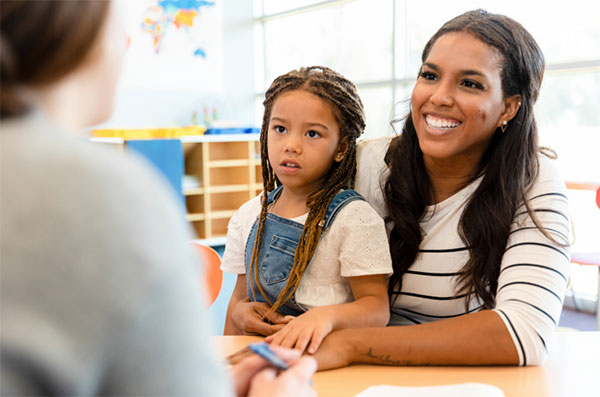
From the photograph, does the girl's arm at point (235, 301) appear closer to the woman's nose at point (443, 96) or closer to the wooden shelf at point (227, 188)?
the woman's nose at point (443, 96)

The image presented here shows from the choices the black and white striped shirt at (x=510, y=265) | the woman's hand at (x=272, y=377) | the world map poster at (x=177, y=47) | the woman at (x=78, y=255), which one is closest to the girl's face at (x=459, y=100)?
the black and white striped shirt at (x=510, y=265)

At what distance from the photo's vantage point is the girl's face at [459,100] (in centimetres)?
138

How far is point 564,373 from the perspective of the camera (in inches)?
42.2

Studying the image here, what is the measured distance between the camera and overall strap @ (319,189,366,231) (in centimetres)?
141

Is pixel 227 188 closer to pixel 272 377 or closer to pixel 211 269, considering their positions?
pixel 211 269

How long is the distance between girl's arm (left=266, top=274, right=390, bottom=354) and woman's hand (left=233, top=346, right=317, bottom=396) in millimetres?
413

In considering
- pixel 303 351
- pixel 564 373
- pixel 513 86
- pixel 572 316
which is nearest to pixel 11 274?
pixel 303 351

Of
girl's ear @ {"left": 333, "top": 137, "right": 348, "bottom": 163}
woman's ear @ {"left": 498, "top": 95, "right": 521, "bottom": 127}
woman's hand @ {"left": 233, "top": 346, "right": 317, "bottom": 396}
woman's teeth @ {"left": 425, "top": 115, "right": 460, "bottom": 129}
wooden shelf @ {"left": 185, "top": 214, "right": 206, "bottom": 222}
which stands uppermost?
woman's ear @ {"left": 498, "top": 95, "right": 521, "bottom": 127}

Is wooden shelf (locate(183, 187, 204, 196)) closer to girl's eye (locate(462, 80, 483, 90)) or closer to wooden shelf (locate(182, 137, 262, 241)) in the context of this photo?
wooden shelf (locate(182, 137, 262, 241))

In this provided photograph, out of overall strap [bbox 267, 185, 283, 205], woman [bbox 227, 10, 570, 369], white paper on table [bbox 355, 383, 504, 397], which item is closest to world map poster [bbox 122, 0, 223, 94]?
overall strap [bbox 267, 185, 283, 205]

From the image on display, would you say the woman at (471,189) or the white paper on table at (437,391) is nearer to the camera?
the white paper on table at (437,391)

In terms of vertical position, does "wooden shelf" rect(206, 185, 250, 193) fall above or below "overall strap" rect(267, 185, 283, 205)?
below

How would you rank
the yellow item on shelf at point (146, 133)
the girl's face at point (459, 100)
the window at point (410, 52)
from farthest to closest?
the yellow item on shelf at point (146, 133) < the window at point (410, 52) < the girl's face at point (459, 100)

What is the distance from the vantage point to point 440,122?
144cm
